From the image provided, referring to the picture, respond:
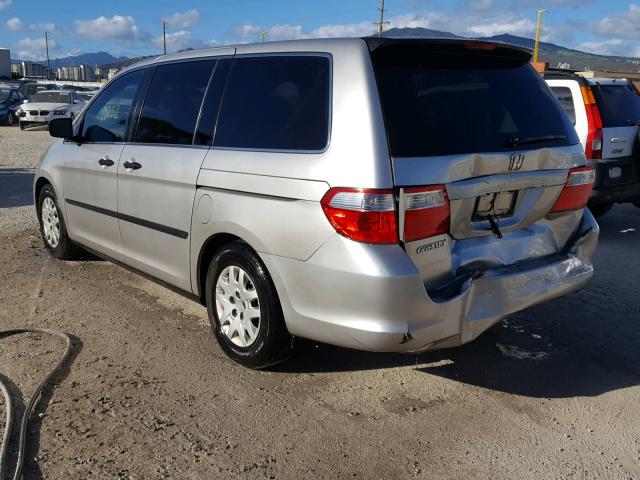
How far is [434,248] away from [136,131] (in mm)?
2502

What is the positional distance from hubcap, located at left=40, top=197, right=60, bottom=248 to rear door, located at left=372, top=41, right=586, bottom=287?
3.85 metres

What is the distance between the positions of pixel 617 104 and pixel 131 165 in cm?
597

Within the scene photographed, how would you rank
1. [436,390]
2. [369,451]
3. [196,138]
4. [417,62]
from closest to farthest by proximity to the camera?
[369,451], [417,62], [436,390], [196,138]

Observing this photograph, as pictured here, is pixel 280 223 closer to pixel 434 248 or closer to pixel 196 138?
pixel 434 248

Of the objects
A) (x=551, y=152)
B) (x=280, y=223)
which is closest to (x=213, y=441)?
(x=280, y=223)

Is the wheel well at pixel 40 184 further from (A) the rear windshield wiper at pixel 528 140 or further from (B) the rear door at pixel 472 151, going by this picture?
(A) the rear windshield wiper at pixel 528 140

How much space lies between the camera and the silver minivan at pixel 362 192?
9.34 ft

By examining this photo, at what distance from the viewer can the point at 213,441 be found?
9.50 feet

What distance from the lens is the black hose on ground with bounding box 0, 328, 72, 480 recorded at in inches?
104

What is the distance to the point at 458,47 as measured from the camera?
3240 millimetres

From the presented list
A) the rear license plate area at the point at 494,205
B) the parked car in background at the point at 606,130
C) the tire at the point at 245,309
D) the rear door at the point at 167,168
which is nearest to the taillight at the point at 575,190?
the rear license plate area at the point at 494,205

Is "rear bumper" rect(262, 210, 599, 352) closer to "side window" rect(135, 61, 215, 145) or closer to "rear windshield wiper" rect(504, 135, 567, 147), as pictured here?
"rear windshield wiper" rect(504, 135, 567, 147)

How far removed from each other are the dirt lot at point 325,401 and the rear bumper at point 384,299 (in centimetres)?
45

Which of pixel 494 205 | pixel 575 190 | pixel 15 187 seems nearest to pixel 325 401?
pixel 494 205
